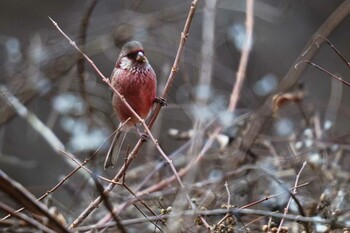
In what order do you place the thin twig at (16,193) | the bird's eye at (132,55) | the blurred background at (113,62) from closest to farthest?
the thin twig at (16,193) → the bird's eye at (132,55) → the blurred background at (113,62)

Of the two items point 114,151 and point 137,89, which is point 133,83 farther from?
point 114,151

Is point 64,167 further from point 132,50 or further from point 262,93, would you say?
point 132,50

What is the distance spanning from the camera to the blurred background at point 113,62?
169 inches

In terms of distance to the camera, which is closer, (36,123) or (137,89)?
(137,89)

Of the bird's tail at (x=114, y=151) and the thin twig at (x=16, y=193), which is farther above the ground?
the bird's tail at (x=114, y=151)

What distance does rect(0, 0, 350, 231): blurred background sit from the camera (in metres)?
4.30

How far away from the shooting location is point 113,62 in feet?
22.6

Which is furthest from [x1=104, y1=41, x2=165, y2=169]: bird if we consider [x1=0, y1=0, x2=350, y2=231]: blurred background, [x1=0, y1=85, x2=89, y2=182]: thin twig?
[x1=0, y1=85, x2=89, y2=182]: thin twig

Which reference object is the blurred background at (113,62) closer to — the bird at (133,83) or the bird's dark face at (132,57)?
the bird at (133,83)

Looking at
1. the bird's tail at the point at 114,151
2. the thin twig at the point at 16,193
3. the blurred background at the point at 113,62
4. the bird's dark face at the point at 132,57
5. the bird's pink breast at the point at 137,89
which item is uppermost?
the blurred background at the point at 113,62

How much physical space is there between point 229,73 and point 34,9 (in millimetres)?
3642

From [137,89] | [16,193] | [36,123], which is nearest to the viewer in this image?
[16,193]

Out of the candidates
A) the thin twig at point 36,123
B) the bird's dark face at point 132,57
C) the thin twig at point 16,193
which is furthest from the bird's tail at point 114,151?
the thin twig at point 16,193

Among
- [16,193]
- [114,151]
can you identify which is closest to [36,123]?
[114,151]
